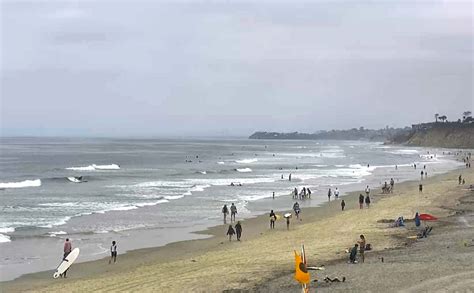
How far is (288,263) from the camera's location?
17.5m

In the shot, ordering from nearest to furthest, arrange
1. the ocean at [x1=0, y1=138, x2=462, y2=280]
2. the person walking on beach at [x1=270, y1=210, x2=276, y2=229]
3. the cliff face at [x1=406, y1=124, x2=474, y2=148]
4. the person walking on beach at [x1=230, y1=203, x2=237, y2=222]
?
the ocean at [x1=0, y1=138, x2=462, y2=280] → the person walking on beach at [x1=270, y1=210, x2=276, y2=229] → the person walking on beach at [x1=230, y1=203, x2=237, y2=222] → the cliff face at [x1=406, y1=124, x2=474, y2=148]

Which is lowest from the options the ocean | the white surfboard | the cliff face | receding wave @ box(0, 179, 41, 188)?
receding wave @ box(0, 179, 41, 188)

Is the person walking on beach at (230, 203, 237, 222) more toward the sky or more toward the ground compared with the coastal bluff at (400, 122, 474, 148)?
more toward the ground

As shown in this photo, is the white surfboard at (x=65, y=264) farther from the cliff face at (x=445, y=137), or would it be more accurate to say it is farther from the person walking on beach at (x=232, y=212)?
the cliff face at (x=445, y=137)

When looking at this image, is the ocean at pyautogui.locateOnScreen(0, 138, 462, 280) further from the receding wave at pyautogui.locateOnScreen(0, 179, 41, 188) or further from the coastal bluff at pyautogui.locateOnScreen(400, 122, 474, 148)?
the coastal bluff at pyautogui.locateOnScreen(400, 122, 474, 148)

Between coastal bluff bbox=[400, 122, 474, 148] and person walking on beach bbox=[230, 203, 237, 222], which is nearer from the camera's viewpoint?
person walking on beach bbox=[230, 203, 237, 222]

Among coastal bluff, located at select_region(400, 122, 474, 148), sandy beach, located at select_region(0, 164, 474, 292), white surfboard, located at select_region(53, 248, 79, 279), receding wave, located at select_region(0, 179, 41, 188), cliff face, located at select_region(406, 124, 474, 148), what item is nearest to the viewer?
sandy beach, located at select_region(0, 164, 474, 292)

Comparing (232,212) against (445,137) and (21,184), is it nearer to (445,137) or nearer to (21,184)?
(21,184)

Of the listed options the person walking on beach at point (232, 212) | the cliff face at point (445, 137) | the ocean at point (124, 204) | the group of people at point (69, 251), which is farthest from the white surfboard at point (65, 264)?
the cliff face at point (445, 137)

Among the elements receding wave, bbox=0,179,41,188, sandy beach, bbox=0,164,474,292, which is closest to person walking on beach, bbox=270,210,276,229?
sandy beach, bbox=0,164,474,292

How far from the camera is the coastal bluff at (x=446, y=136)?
154125 millimetres

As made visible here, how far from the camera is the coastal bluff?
6068 inches

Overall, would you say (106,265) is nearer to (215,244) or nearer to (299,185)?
(215,244)

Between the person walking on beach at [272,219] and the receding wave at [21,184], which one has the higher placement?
the person walking on beach at [272,219]
